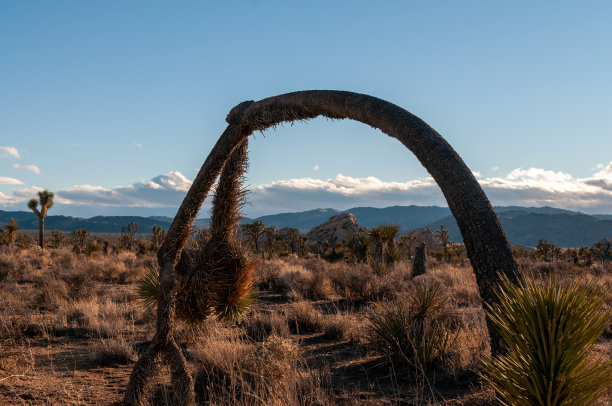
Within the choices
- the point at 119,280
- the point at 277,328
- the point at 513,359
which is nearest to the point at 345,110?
the point at 513,359

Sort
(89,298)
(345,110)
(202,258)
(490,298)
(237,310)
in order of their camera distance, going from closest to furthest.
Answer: (490,298) < (345,110) < (202,258) < (237,310) < (89,298)

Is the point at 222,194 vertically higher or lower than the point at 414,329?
higher

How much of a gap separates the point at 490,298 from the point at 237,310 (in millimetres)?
4076

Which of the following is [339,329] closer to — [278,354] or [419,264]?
[278,354]

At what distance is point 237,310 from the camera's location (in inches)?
249

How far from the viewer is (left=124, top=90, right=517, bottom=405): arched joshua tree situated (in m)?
3.12

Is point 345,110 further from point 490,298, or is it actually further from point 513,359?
point 513,359

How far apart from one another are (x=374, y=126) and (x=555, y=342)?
220 cm

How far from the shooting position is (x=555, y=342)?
294cm

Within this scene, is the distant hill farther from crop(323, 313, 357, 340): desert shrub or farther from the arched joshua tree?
the arched joshua tree

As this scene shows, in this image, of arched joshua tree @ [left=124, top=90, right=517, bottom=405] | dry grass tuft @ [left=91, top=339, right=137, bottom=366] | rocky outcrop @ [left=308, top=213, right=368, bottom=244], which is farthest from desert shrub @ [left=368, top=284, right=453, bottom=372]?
rocky outcrop @ [left=308, top=213, right=368, bottom=244]

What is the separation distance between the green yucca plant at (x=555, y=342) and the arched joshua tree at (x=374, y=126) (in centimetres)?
21

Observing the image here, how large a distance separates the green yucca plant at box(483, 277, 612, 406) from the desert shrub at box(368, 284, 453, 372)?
10.9 ft

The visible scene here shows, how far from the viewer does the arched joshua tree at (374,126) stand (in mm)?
3123
